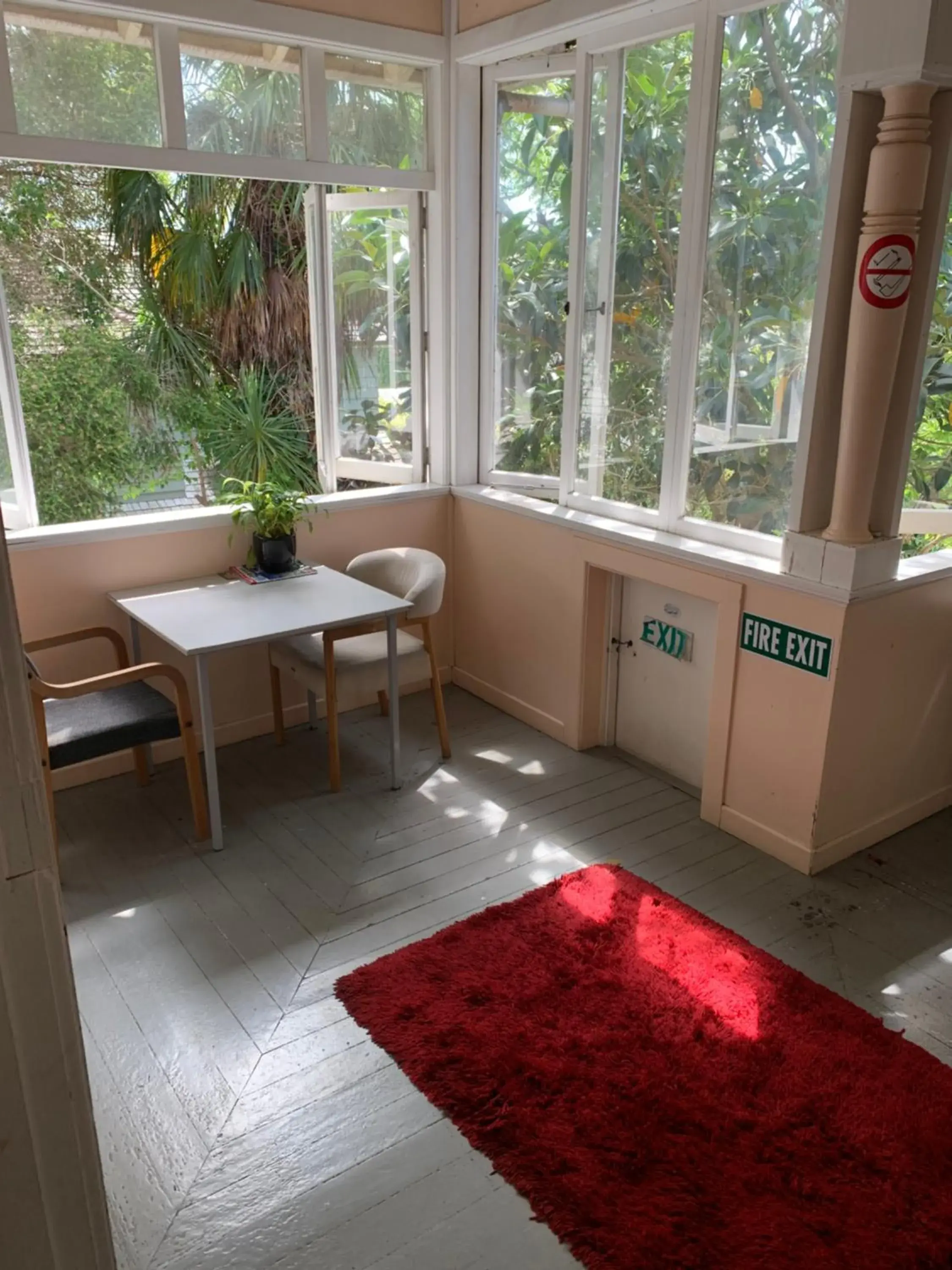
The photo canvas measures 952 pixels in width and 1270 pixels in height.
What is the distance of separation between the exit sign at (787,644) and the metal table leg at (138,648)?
214 cm

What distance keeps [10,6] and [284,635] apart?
7.17 feet

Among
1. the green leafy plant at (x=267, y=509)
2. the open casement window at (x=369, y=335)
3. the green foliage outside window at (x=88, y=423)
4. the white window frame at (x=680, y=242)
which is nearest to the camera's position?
the white window frame at (x=680, y=242)

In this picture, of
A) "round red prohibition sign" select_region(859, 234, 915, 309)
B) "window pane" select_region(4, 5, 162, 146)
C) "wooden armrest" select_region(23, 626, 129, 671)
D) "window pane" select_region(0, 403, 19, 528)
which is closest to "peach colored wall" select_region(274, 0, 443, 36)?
"window pane" select_region(4, 5, 162, 146)

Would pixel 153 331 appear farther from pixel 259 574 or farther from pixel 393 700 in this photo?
pixel 393 700

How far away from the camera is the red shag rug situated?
1.91 meters

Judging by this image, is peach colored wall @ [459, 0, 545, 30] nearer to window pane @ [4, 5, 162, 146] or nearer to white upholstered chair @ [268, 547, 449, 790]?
window pane @ [4, 5, 162, 146]

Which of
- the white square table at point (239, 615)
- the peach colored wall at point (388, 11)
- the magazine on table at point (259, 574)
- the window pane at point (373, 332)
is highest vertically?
the peach colored wall at point (388, 11)

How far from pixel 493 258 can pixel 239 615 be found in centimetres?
195

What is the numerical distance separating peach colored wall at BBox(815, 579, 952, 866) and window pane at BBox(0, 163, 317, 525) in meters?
4.12

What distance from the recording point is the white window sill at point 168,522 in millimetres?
3438

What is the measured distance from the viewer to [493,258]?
4.13 meters

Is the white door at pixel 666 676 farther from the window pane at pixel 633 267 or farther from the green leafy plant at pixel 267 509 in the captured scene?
the green leafy plant at pixel 267 509

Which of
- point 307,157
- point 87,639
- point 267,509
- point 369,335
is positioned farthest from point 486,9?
point 87,639

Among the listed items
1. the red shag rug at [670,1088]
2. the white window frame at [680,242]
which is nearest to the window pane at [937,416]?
the white window frame at [680,242]
